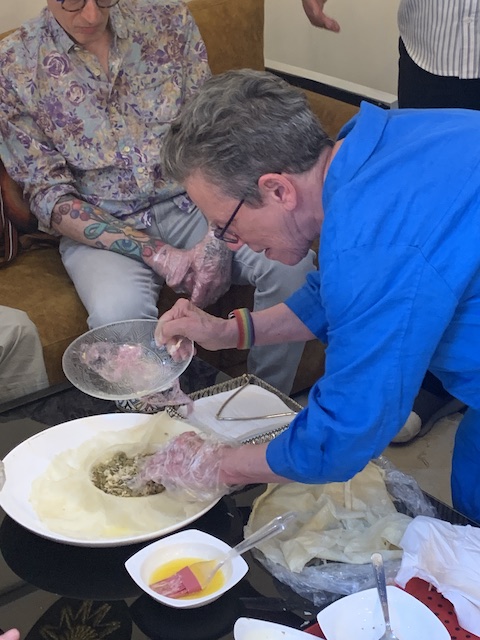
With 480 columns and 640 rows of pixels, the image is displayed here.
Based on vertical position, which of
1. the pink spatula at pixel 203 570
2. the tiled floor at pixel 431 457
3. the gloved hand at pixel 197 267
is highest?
the pink spatula at pixel 203 570

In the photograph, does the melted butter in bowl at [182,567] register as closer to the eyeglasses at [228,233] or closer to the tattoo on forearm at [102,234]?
the eyeglasses at [228,233]

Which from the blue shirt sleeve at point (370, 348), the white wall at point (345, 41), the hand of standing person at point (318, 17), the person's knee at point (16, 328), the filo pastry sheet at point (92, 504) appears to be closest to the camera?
the blue shirt sleeve at point (370, 348)

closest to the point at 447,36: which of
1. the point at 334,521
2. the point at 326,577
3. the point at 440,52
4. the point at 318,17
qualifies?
the point at 440,52

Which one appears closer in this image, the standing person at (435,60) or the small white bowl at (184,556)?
the small white bowl at (184,556)

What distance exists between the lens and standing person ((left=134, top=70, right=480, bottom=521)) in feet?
3.09

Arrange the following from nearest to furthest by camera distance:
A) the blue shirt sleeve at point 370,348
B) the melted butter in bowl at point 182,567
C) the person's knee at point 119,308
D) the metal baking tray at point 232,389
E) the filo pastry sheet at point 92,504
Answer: the blue shirt sleeve at point 370,348, the melted butter in bowl at point 182,567, the filo pastry sheet at point 92,504, the metal baking tray at point 232,389, the person's knee at point 119,308


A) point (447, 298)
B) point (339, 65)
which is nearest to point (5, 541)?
point (447, 298)

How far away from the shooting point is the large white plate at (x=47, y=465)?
1.13 meters

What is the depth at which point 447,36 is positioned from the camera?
2010 mm

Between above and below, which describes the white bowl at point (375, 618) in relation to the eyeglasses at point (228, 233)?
below

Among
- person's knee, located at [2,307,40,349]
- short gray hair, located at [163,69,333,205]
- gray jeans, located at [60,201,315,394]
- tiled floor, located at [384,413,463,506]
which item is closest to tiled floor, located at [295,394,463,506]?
tiled floor, located at [384,413,463,506]

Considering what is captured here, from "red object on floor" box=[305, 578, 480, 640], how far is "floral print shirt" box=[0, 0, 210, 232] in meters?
1.42

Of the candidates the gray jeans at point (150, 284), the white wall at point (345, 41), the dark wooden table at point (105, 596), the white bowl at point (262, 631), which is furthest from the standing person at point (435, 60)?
the white bowl at point (262, 631)

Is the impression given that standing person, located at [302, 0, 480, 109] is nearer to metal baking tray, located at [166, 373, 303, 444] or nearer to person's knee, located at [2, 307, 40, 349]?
metal baking tray, located at [166, 373, 303, 444]
